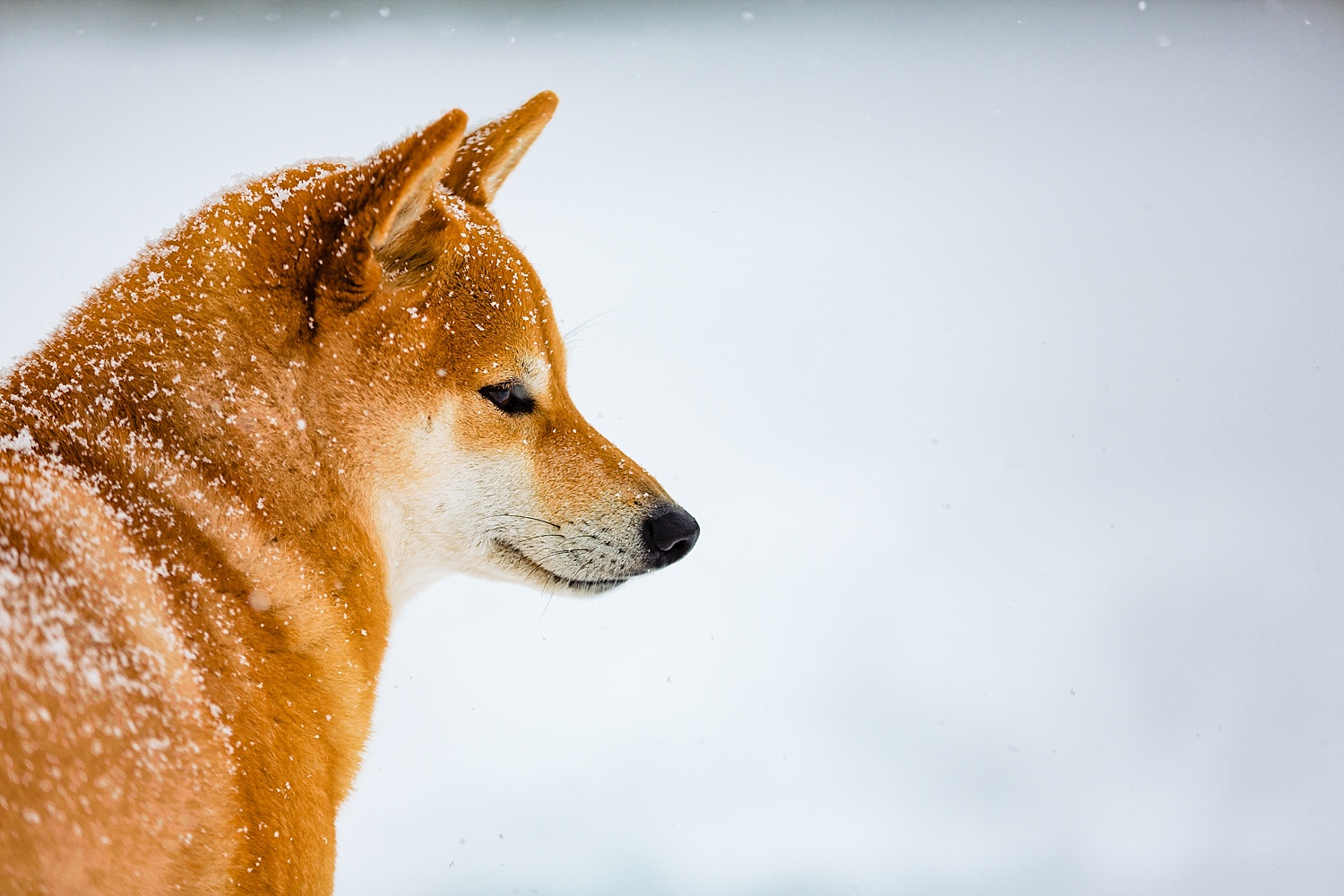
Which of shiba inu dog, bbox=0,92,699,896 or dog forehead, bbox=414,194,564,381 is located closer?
shiba inu dog, bbox=0,92,699,896

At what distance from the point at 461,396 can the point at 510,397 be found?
123mm

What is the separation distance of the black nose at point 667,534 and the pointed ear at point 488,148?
83 centimetres

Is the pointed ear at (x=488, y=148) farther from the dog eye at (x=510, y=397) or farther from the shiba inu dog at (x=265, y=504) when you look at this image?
the dog eye at (x=510, y=397)

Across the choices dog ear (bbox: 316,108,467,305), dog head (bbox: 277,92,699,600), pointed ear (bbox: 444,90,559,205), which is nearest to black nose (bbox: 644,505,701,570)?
dog head (bbox: 277,92,699,600)

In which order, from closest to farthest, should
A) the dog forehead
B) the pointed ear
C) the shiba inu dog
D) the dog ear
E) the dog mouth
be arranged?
the shiba inu dog
the dog ear
the dog forehead
the dog mouth
the pointed ear

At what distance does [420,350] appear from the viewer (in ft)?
5.38

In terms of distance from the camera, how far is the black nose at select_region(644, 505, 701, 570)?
6.11 feet

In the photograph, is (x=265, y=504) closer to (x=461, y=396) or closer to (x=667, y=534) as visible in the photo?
(x=461, y=396)

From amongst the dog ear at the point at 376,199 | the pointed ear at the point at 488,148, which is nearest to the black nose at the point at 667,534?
the dog ear at the point at 376,199

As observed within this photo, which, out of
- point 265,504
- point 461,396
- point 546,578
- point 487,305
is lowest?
point 265,504

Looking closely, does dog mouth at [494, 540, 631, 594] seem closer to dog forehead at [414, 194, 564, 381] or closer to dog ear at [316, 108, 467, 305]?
dog forehead at [414, 194, 564, 381]

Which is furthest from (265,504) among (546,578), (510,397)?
(546,578)

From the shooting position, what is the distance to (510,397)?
1.79 metres

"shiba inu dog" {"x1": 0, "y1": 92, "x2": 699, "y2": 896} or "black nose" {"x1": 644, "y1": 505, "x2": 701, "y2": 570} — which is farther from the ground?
"black nose" {"x1": 644, "y1": 505, "x2": 701, "y2": 570}
